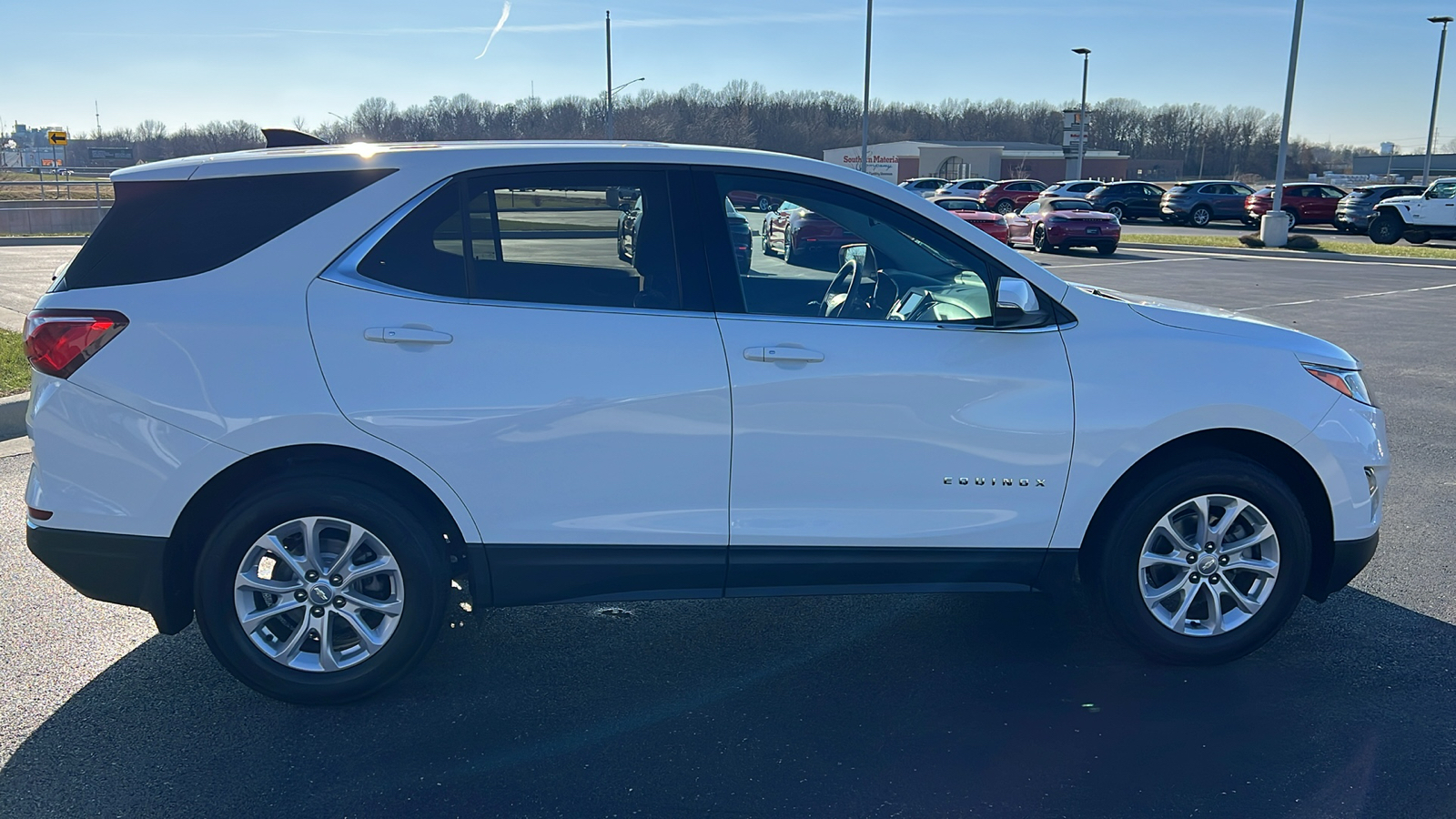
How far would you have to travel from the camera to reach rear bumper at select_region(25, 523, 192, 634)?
346cm

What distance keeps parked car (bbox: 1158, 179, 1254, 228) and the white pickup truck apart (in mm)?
9357

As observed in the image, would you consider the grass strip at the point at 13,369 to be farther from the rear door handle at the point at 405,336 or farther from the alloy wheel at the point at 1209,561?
the alloy wheel at the point at 1209,561

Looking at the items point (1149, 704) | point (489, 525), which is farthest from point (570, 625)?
point (1149, 704)

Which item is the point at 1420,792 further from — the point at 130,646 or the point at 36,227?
the point at 36,227

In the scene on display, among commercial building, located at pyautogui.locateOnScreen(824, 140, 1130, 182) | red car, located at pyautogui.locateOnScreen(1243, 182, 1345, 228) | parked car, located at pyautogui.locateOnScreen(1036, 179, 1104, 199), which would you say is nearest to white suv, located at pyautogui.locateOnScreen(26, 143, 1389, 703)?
red car, located at pyautogui.locateOnScreen(1243, 182, 1345, 228)

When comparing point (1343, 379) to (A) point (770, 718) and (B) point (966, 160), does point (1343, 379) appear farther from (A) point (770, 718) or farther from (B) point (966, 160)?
(B) point (966, 160)

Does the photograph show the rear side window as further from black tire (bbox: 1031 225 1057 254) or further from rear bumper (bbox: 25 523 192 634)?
black tire (bbox: 1031 225 1057 254)

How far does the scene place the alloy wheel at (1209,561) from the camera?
3857 millimetres

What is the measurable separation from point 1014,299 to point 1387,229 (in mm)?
31775

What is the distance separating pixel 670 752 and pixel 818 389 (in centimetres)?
125

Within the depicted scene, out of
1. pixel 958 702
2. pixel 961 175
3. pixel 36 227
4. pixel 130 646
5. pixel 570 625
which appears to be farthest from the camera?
pixel 961 175

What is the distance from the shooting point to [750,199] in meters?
3.80

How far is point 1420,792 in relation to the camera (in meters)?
3.11

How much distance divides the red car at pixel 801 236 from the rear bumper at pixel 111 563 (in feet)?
7.56
